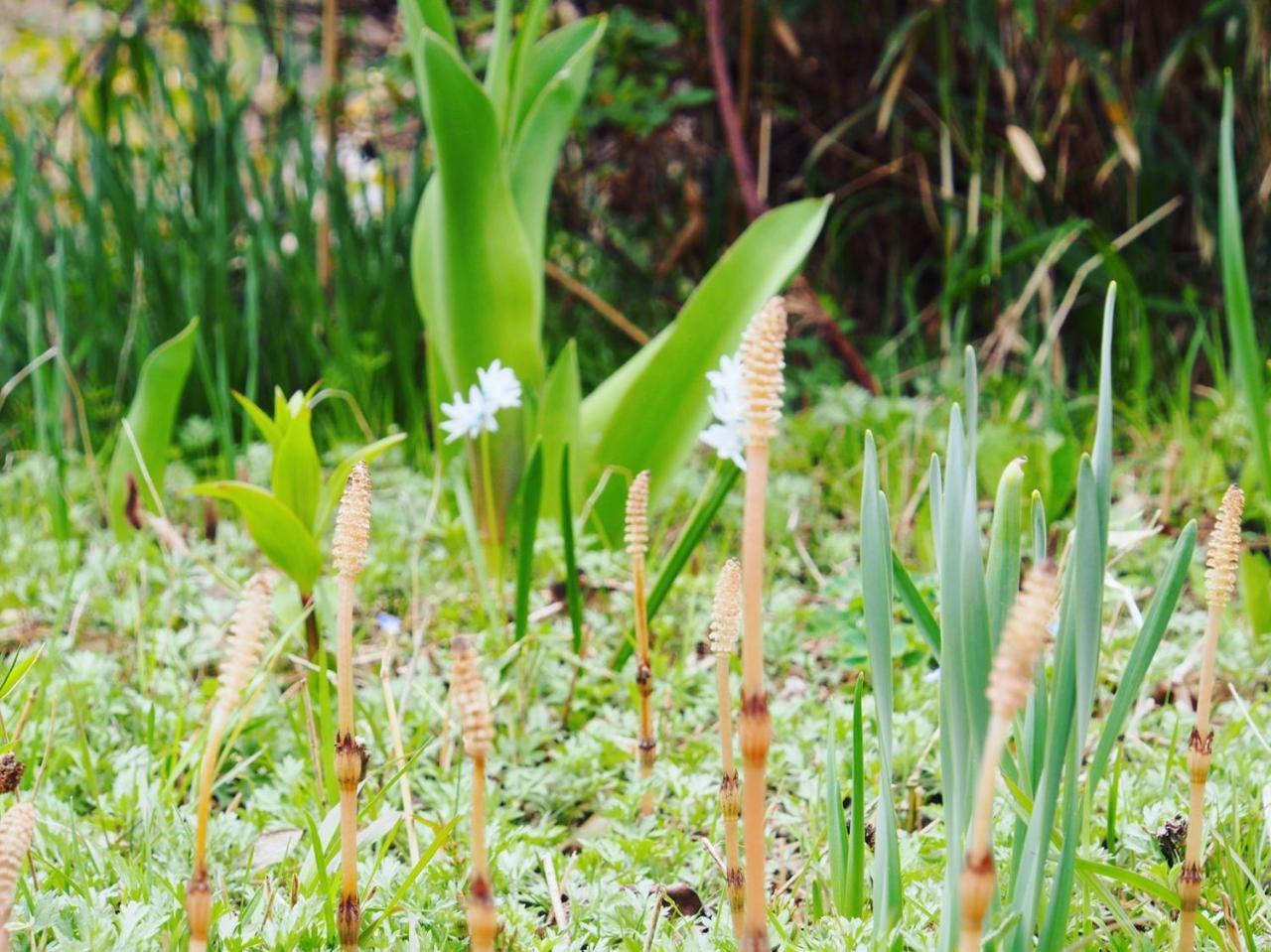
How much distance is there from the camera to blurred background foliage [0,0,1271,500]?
7.38ft

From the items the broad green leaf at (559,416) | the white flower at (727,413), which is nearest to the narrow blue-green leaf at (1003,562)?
the white flower at (727,413)

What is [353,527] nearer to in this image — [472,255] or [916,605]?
[916,605]

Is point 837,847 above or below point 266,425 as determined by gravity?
below

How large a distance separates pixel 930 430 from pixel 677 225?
1.26 meters

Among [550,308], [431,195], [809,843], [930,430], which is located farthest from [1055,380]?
[809,843]

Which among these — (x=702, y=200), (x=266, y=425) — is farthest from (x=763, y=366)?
(x=702, y=200)

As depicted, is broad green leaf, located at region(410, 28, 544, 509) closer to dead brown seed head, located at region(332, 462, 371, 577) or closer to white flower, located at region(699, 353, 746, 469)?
white flower, located at region(699, 353, 746, 469)

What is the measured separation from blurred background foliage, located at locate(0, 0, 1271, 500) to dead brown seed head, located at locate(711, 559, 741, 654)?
1.25 metres

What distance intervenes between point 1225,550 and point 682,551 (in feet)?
2.21

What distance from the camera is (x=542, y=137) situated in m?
1.56

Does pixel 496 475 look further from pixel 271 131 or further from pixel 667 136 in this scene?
pixel 271 131

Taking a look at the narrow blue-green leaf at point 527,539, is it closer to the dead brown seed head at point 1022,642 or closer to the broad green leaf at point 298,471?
the broad green leaf at point 298,471

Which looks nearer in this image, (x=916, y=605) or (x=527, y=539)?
(x=916, y=605)

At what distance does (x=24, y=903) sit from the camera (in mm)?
736
